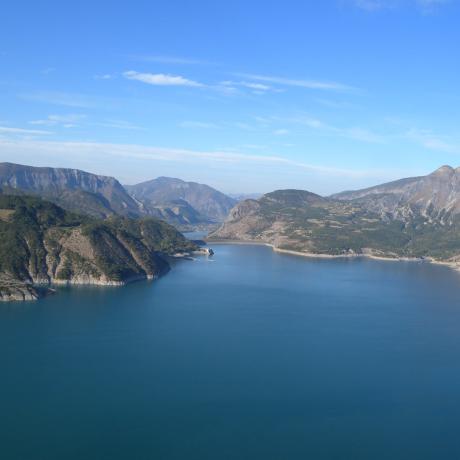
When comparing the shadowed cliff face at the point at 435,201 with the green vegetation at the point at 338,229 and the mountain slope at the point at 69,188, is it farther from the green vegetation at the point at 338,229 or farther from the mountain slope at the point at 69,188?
the mountain slope at the point at 69,188

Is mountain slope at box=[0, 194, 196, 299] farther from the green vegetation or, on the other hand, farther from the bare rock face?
the green vegetation

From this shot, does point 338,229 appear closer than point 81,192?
Yes

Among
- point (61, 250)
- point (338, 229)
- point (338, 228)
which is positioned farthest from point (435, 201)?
point (61, 250)

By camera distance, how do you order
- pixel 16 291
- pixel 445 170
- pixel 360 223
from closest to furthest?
pixel 16 291 < pixel 360 223 < pixel 445 170

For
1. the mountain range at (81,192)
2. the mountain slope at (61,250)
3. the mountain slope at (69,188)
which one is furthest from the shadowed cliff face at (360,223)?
the mountain slope at (61,250)

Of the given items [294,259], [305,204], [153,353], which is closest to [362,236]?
[294,259]

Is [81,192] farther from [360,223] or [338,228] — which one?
[360,223]

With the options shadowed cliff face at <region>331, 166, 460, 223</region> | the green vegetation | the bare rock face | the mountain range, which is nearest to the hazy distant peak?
shadowed cliff face at <region>331, 166, 460, 223</region>
